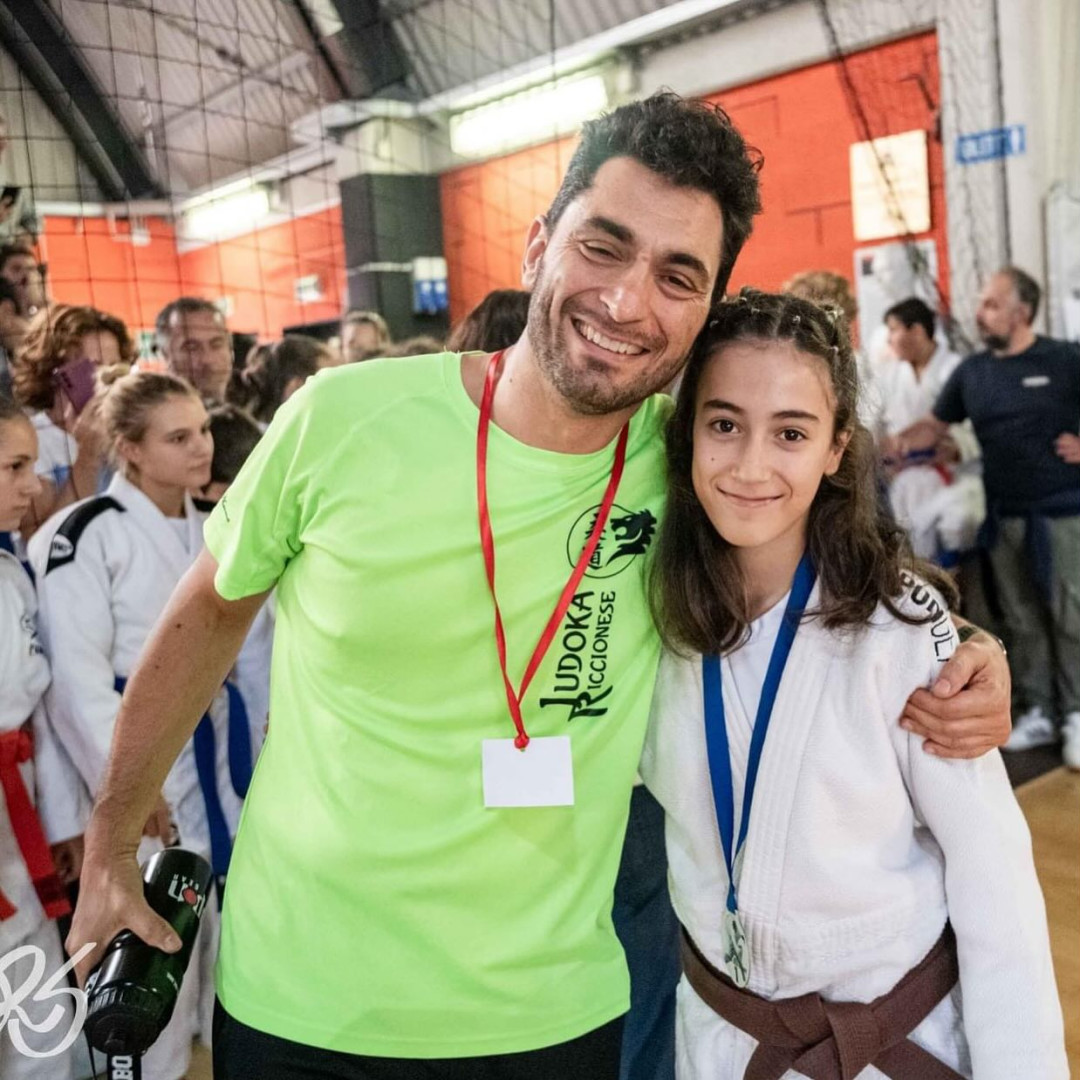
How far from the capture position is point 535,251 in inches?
54.0

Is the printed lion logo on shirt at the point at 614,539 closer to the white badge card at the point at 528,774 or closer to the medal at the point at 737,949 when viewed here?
the white badge card at the point at 528,774

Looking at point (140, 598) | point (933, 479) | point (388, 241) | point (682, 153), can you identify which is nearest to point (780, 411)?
point (682, 153)

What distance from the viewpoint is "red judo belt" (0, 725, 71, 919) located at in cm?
222

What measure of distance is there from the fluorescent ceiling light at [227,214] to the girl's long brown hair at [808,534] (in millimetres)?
6972

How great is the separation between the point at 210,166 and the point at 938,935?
6828mm

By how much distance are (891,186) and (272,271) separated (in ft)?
17.9

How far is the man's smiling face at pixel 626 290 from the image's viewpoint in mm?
1210

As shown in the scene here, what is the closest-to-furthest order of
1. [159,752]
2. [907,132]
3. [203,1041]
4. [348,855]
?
1. [348,855]
2. [159,752]
3. [203,1041]
4. [907,132]

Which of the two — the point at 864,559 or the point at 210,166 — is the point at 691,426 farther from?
the point at 210,166

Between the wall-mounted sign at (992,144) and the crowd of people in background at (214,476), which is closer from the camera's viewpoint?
the crowd of people in background at (214,476)

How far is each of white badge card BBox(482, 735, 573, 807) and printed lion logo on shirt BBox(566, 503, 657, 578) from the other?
21 cm

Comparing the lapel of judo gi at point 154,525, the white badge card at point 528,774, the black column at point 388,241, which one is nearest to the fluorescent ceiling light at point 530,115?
the black column at point 388,241

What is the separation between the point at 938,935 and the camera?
1.21m

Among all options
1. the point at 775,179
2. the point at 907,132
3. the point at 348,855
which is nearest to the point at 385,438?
the point at 348,855
